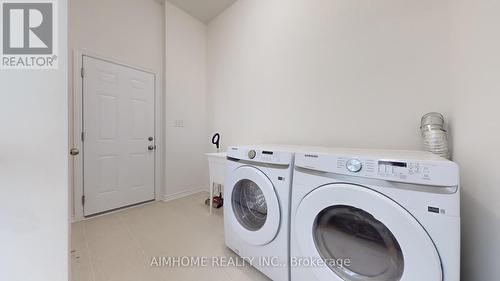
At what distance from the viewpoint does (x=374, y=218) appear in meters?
0.87

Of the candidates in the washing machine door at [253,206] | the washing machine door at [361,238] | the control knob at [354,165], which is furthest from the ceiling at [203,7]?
the washing machine door at [361,238]

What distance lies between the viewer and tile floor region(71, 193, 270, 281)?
137 centimetres

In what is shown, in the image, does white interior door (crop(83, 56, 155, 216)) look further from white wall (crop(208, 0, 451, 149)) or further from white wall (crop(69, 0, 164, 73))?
white wall (crop(208, 0, 451, 149))

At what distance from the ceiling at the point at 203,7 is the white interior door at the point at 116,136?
45.9 inches

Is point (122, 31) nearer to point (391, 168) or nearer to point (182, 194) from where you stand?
point (182, 194)

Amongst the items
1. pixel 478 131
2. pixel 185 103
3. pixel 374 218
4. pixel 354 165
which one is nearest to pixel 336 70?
pixel 478 131

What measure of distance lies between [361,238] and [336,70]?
1402 millimetres

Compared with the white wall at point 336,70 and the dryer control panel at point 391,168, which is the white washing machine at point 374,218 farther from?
the white wall at point 336,70

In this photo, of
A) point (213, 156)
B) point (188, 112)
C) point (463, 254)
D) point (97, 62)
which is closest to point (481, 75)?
point (463, 254)

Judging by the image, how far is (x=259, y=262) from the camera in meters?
1.34

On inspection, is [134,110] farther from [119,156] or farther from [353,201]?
[353,201]

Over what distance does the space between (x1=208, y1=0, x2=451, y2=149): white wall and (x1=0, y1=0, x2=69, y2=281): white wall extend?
181 centimetres

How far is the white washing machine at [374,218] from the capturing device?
28.0 inches
